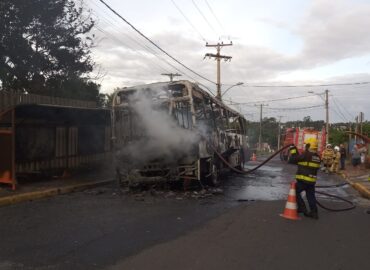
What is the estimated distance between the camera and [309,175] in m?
8.91

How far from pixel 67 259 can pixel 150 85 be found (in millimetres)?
7284

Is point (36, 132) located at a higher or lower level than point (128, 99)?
lower

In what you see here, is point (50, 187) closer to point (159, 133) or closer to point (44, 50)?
point (159, 133)

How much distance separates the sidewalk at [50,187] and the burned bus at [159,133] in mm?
1423

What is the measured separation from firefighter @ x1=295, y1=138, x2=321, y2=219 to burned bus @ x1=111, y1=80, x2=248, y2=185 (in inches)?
139

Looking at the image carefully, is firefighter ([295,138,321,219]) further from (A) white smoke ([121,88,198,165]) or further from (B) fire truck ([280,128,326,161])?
(B) fire truck ([280,128,326,161])

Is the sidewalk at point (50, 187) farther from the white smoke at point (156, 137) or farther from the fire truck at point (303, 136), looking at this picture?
the fire truck at point (303, 136)

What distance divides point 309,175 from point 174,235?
126 inches

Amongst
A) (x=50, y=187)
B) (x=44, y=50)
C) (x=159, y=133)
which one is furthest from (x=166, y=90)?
(x=44, y=50)

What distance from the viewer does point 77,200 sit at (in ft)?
35.4

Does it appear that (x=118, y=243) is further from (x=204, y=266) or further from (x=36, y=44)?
(x=36, y=44)

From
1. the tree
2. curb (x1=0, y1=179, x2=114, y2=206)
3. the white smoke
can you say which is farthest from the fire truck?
curb (x1=0, y1=179, x2=114, y2=206)

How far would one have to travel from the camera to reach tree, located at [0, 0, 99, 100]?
19.2 m

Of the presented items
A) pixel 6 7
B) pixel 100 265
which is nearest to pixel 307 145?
pixel 100 265
